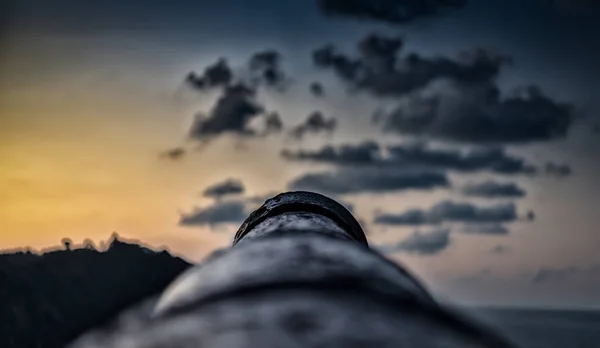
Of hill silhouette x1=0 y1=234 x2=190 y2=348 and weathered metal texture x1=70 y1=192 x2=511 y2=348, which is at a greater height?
hill silhouette x1=0 y1=234 x2=190 y2=348

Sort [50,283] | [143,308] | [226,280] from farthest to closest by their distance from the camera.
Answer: [50,283] < [226,280] < [143,308]

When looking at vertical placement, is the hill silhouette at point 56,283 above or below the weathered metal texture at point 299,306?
above

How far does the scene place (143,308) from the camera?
2389 millimetres

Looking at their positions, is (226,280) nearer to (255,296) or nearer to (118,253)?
(255,296)

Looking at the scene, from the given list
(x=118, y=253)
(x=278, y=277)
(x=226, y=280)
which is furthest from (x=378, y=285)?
(x=118, y=253)

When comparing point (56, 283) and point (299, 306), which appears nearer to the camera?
point (299, 306)

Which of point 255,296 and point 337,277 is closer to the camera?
point 255,296

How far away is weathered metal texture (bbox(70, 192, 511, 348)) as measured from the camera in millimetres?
2088

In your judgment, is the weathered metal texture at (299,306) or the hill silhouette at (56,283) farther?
the hill silhouette at (56,283)

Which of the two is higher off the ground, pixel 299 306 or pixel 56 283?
pixel 56 283

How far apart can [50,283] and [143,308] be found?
323ft

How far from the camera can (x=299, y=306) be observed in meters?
2.23

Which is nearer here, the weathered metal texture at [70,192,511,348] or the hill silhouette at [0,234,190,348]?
the weathered metal texture at [70,192,511,348]

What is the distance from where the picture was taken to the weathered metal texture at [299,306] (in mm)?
2088
